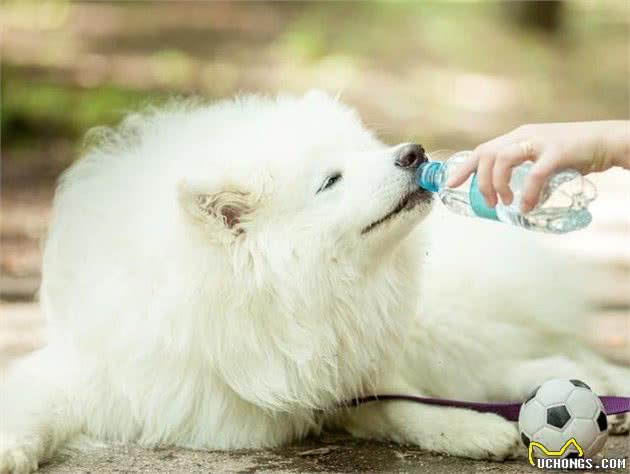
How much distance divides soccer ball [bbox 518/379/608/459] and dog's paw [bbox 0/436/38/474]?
1.61 m

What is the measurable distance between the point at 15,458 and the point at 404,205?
147cm

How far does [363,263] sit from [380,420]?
0.70 m

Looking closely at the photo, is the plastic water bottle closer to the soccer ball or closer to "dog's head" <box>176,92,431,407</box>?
"dog's head" <box>176,92,431,407</box>

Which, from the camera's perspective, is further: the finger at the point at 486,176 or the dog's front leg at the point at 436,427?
the dog's front leg at the point at 436,427

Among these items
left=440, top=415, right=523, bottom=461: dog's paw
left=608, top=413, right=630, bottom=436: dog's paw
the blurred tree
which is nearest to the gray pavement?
left=440, top=415, right=523, bottom=461: dog's paw

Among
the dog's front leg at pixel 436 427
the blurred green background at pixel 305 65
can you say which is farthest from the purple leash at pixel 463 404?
the blurred green background at pixel 305 65

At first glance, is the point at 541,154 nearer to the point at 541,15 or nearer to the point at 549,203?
the point at 549,203

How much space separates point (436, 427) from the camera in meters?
3.54

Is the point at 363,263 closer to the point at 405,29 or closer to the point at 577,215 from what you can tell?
the point at 577,215

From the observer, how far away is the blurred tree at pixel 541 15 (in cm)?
1342

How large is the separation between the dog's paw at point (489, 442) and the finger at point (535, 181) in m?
1.00

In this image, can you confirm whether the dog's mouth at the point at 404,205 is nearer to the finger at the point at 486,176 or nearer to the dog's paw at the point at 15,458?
the finger at the point at 486,176

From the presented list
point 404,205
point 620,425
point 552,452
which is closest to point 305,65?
point 620,425

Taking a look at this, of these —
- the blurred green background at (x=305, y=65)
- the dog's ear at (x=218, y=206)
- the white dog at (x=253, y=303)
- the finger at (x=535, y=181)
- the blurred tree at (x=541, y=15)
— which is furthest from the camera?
the blurred tree at (x=541, y=15)
